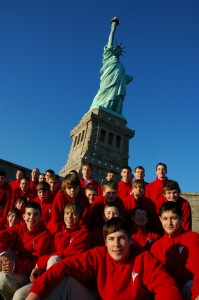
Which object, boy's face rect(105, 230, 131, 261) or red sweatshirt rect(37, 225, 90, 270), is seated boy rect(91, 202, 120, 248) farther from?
boy's face rect(105, 230, 131, 261)

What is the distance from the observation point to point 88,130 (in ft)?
126

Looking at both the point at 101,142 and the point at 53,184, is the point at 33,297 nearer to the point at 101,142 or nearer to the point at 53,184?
the point at 53,184

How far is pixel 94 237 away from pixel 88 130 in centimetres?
3385

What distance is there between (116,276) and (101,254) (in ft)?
1.05

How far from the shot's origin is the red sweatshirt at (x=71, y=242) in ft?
13.7

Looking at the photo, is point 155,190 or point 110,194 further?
point 155,190

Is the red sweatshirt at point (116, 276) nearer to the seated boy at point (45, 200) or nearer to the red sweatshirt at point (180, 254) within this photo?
the red sweatshirt at point (180, 254)

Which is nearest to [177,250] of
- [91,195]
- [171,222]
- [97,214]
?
[171,222]

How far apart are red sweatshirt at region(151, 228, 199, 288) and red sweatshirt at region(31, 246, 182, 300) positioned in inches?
29.7

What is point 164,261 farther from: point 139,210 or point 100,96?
point 100,96

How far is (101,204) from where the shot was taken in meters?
6.05

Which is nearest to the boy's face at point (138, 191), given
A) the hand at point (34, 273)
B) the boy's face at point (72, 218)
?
the boy's face at point (72, 218)

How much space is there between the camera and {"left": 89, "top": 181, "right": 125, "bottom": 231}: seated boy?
5879 millimetres

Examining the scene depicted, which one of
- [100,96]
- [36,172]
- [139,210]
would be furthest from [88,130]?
[139,210]
